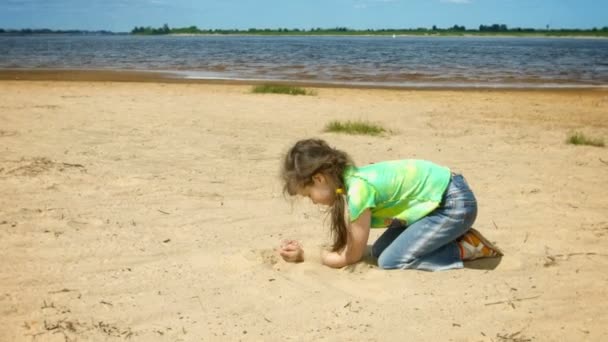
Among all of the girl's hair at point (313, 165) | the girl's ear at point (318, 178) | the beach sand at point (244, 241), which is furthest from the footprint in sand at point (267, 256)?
the girl's ear at point (318, 178)

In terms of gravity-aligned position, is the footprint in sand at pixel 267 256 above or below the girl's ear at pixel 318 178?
below

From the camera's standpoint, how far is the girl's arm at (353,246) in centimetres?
326

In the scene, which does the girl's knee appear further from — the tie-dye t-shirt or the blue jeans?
the tie-dye t-shirt

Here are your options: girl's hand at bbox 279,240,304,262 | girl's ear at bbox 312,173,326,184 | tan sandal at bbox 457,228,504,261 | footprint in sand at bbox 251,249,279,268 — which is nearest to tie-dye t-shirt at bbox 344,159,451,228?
girl's ear at bbox 312,173,326,184

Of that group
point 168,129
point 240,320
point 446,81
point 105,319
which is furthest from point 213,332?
point 446,81

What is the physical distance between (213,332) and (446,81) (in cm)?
1769

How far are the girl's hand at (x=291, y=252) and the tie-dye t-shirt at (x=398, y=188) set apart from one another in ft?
1.57

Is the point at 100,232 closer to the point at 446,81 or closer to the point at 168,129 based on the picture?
the point at 168,129

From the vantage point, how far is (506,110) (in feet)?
34.8

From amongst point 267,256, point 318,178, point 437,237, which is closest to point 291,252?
point 267,256

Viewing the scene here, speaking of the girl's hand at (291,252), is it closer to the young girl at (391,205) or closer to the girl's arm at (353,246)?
the young girl at (391,205)

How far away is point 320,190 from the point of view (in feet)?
10.8

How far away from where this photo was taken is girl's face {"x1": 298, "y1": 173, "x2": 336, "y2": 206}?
3.27 meters

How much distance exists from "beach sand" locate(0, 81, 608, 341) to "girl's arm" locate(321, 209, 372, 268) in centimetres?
10
